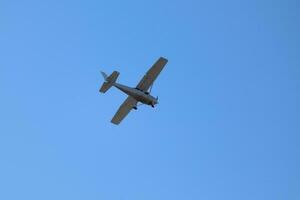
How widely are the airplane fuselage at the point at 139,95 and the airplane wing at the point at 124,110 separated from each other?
1666mm

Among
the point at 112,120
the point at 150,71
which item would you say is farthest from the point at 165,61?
the point at 112,120

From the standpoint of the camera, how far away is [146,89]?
8756 cm

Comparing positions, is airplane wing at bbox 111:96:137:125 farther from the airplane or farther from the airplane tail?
the airplane tail

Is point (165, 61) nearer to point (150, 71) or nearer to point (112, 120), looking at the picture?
point (150, 71)

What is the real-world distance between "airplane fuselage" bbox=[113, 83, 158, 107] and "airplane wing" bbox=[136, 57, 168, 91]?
51cm

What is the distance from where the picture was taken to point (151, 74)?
87312 mm

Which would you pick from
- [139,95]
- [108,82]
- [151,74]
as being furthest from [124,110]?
[108,82]

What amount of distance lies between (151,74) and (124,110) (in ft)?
15.2

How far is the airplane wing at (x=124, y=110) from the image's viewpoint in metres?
89.4

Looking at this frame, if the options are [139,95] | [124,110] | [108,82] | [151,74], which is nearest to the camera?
[108,82]

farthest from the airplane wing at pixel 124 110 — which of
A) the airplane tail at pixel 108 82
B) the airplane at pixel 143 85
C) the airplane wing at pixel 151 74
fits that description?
the airplane tail at pixel 108 82

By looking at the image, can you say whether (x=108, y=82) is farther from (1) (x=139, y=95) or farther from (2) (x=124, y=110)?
(2) (x=124, y=110)

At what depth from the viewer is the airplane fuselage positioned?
86.2 meters

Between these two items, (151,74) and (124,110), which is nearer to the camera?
(151,74)
